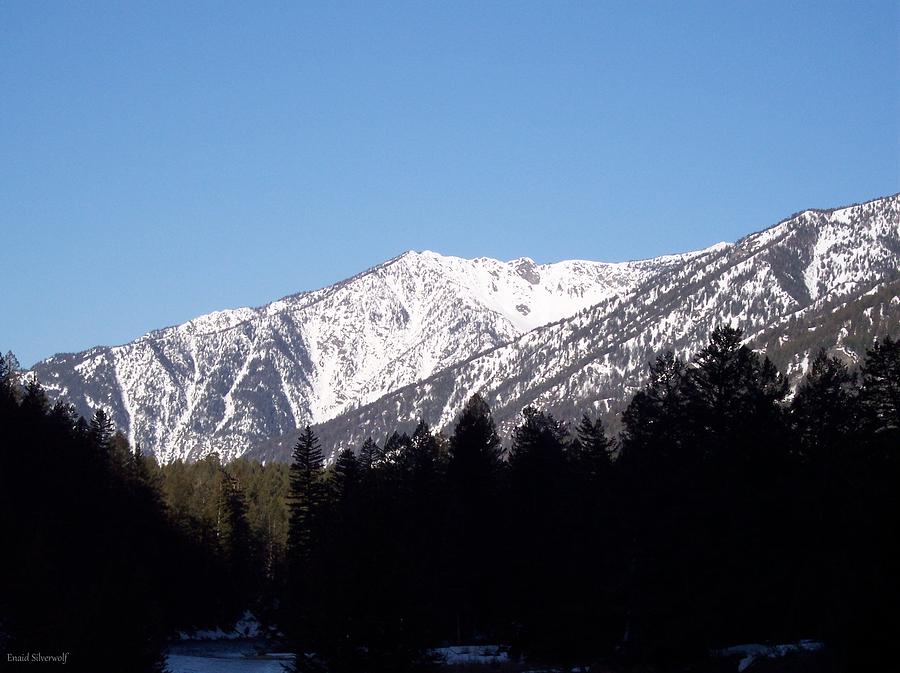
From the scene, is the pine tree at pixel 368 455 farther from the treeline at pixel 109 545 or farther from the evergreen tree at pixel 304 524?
the treeline at pixel 109 545

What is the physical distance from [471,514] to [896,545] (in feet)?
153

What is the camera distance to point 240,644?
9275 centimetres

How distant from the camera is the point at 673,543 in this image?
156ft

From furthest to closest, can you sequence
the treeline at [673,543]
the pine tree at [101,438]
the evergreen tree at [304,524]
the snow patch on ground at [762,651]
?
the pine tree at [101,438], the evergreen tree at [304,524], the snow patch on ground at [762,651], the treeline at [673,543]

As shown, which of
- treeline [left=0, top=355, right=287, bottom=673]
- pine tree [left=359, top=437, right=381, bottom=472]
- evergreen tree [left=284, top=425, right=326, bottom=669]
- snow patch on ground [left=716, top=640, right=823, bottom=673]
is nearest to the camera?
snow patch on ground [left=716, top=640, right=823, bottom=673]

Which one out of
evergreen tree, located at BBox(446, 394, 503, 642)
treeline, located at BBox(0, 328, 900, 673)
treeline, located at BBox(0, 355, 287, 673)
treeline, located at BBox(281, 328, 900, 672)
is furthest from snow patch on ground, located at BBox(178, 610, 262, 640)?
evergreen tree, located at BBox(446, 394, 503, 642)

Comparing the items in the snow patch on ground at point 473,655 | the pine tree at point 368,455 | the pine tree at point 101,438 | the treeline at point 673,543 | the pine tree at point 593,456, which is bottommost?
the snow patch on ground at point 473,655

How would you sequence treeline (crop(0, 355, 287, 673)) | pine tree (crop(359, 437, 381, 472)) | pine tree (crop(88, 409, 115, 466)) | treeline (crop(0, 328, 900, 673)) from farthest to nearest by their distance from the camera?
pine tree (crop(88, 409, 115, 466)) → pine tree (crop(359, 437, 381, 472)) → treeline (crop(0, 355, 287, 673)) → treeline (crop(0, 328, 900, 673))

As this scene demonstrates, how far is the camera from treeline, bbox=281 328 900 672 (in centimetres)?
3105

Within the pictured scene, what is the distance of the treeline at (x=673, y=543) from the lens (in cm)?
3105

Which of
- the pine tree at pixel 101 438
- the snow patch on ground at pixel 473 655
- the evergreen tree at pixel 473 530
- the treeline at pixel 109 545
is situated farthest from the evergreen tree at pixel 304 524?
the pine tree at pixel 101 438

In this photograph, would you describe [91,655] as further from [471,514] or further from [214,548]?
[214,548]

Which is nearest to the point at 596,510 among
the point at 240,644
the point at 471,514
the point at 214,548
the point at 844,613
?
the point at 471,514

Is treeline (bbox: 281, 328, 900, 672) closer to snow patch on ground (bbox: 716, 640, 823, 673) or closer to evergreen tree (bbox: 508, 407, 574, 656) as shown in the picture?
evergreen tree (bbox: 508, 407, 574, 656)
